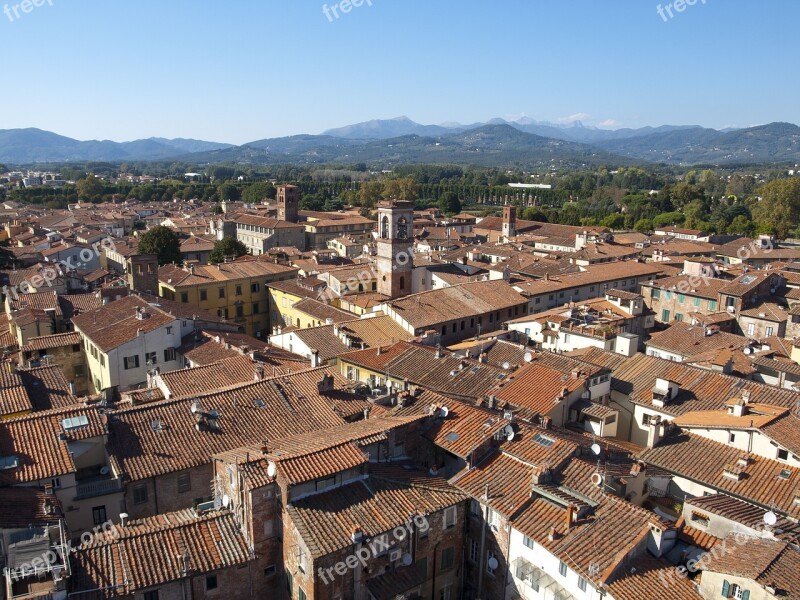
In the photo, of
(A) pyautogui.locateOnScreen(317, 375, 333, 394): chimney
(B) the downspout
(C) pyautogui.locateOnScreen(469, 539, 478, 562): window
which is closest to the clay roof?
(C) pyautogui.locateOnScreen(469, 539, 478, 562): window

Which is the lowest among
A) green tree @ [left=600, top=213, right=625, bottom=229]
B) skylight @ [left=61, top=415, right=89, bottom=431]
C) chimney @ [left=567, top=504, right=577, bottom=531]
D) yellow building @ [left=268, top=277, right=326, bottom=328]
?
green tree @ [left=600, top=213, right=625, bottom=229]

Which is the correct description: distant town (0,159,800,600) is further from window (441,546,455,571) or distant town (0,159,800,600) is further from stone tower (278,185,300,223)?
stone tower (278,185,300,223)

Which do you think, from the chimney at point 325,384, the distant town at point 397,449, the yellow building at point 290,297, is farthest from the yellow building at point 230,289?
the chimney at point 325,384

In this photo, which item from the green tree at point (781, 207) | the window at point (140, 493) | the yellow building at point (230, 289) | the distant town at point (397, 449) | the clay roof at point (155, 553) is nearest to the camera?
the clay roof at point (155, 553)

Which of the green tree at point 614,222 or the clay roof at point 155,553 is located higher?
the clay roof at point 155,553

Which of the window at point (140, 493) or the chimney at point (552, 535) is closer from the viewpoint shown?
the chimney at point (552, 535)

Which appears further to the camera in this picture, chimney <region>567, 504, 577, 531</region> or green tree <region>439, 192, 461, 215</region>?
green tree <region>439, 192, 461, 215</region>

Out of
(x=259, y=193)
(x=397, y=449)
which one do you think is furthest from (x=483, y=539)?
(x=259, y=193)

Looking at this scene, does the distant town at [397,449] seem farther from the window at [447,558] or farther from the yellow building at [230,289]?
the yellow building at [230,289]
